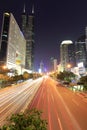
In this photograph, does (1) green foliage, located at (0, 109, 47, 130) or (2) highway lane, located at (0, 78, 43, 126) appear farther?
(2) highway lane, located at (0, 78, 43, 126)

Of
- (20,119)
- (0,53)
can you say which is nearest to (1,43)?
(0,53)

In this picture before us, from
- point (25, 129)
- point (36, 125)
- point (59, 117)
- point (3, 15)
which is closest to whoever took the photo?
point (25, 129)

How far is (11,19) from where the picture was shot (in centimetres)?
14388

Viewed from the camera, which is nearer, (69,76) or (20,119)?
(20,119)

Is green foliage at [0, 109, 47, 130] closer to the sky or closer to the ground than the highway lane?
closer to the sky

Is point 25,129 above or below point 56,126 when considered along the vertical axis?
above

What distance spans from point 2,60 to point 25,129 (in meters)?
130

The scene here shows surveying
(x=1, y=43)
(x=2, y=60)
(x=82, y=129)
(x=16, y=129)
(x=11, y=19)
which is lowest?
(x=82, y=129)

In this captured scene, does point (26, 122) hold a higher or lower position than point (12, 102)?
higher

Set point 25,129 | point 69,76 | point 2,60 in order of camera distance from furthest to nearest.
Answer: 1. point 2,60
2. point 69,76
3. point 25,129

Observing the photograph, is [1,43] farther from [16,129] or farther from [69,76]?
[16,129]

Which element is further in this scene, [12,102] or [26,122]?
[12,102]

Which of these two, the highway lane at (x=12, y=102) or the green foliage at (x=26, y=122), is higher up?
the green foliage at (x=26, y=122)

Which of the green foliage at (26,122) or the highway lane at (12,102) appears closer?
the green foliage at (26,122)
